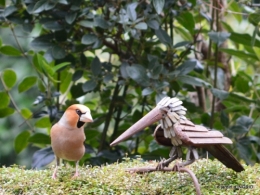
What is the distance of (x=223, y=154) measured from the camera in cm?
176

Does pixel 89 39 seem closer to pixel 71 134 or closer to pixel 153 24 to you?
pixel 153 24

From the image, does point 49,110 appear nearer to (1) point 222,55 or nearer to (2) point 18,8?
(2) point 18,8

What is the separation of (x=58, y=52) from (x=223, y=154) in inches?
47.8

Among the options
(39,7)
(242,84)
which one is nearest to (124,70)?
(39,7)

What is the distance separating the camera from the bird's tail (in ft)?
5.71

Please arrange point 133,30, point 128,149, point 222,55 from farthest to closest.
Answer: point 222,55
point 128,149
point 133,30

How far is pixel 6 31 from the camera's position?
4633 millimetres

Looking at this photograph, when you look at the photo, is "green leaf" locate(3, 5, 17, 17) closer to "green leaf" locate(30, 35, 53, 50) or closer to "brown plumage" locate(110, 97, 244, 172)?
"green leaf" locate(30, 35, 53, 50)

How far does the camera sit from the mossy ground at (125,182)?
66.4 inches

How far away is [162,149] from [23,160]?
2.00 m

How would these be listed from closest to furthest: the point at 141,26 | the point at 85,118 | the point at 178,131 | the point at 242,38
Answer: the point at 178,131 → the point at 85,118 → the point at 141,26 → the point at 242,38

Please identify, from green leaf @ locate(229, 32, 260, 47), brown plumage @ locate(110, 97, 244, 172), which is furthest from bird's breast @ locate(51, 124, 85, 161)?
green leaf @ locate(229, 32, 260, 47)

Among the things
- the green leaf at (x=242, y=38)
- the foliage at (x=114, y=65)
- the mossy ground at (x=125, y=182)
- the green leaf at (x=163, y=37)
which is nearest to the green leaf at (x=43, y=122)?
the foliage at (x=114, y=65)

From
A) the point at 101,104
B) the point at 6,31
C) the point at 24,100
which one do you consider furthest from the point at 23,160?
the point at 101,104
